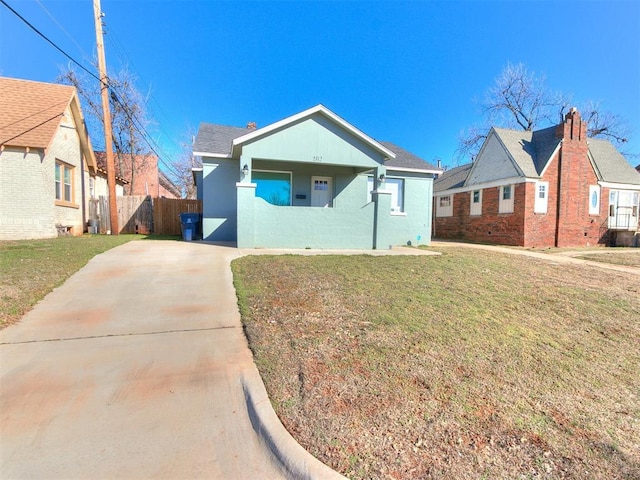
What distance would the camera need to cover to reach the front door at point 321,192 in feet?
43.8

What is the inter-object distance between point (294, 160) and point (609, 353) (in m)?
9.02

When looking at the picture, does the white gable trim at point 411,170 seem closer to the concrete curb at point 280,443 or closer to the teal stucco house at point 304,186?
the teal stucco house at point 304,186

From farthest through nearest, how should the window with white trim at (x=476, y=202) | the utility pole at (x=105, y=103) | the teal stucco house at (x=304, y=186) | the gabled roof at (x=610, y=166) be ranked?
the window with white trim at (x=476, y=202) < the gabled roof at (x=610, y=166) < the utility pole at (x=105, y=103) < the teal stucco house at (x=304, y=186)

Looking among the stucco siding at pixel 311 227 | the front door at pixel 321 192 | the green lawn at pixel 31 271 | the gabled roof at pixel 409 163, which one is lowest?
the green lawn at pixel 31 271

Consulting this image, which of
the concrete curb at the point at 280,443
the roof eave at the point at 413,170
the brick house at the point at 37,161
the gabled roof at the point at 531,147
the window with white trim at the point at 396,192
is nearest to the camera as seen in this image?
the concrete curb at the point at 280,443

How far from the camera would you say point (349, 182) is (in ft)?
44.1

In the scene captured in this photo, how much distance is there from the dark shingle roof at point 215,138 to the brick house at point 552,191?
13771mm

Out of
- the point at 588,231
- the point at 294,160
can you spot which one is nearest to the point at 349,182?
the point at 294,160

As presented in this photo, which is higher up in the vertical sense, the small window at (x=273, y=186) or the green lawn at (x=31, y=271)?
the small window at (x=273, y=186)

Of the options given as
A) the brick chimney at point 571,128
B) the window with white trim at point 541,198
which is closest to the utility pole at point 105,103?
the window with white trim at point 541,198

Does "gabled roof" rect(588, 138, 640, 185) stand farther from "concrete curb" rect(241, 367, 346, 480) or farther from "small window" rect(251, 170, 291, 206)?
"concrete curb" rect(241, 367, 346, 480)

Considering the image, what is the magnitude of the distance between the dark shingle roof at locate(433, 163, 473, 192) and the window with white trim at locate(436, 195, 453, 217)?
682 mm

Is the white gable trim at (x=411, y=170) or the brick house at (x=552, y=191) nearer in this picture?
the white gable trim at (x=411, y=170)

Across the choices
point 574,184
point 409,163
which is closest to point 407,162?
point 409,163
